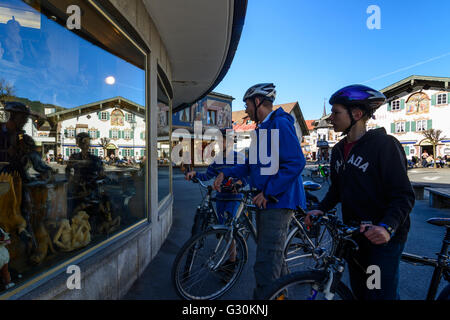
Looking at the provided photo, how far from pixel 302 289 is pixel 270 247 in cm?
55

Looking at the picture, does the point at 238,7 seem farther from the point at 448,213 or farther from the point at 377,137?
the point at 448,213

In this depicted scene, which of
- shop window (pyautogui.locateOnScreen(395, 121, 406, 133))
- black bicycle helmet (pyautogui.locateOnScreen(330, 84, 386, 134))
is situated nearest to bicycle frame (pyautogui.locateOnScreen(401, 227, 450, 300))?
black bicycle helmet (pyautogui.locateOnScreen(330, 84, 386, 134))

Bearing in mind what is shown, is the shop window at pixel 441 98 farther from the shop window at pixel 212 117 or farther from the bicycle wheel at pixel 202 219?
the bicycle wheel at pixel 202 219

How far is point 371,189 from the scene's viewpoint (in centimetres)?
169

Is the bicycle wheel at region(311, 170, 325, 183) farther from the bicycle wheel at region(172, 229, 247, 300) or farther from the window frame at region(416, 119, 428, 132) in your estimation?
the window frame at region(416, 119, 428, 132)

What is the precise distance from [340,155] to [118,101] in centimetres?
355

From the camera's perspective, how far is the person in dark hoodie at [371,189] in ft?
5.02

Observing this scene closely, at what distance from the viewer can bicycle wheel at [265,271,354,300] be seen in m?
1.55

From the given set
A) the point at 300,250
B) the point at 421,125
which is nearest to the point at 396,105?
the point at 421,125

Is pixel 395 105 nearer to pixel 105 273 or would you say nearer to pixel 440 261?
pixel 440 261

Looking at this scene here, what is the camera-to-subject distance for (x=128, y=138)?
4.27 metres

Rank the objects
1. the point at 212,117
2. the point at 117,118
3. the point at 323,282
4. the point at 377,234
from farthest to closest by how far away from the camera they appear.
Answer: the point at 212,117 → the point at 117,118 → the point at 323,282 → the point at 377,234

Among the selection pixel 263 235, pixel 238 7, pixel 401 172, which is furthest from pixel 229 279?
pixel 238 7

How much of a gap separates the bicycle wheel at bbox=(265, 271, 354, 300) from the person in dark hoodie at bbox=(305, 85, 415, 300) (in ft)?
0.84
